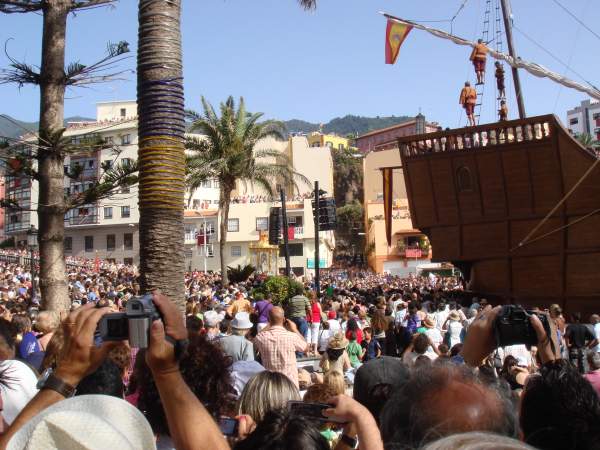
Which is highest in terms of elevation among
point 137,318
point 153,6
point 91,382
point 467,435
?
point 153,6

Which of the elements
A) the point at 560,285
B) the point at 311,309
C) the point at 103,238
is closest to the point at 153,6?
the point at 311,309

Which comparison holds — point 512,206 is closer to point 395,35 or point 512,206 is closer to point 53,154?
point 395,35

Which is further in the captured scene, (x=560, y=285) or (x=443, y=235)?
(x=443, y=235)

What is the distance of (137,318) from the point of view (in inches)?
79.9

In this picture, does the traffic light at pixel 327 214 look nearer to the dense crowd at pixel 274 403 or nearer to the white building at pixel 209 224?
the dense crowd at pixel 274 403

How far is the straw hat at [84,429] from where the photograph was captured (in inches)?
56.8

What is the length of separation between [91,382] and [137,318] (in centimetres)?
138

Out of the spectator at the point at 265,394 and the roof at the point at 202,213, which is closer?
the spectator at the point at 265,394

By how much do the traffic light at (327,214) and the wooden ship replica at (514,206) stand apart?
3.07 metres

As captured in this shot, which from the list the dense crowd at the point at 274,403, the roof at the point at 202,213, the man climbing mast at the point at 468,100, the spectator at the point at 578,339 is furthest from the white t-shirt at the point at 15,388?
the roof at the point at 202,213

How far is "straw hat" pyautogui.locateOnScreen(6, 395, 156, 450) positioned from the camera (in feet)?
4.74

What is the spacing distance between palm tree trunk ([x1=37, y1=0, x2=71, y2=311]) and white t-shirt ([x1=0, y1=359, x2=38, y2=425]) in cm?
453

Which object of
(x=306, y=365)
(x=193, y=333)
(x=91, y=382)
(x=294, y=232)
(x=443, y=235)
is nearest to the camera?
(x=193, y=333)

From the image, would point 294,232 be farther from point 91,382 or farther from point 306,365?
point 91,382
